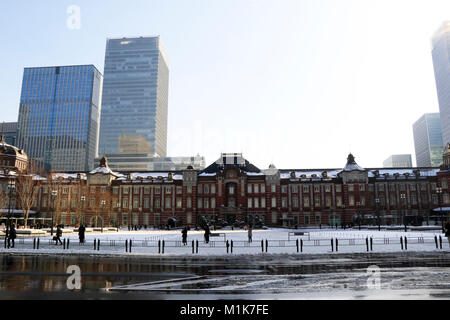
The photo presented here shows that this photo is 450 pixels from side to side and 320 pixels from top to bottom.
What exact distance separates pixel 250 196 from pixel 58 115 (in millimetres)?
134344

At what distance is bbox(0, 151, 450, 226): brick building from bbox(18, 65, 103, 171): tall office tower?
310 ft

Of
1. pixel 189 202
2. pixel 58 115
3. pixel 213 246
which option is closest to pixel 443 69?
pixel 189 202

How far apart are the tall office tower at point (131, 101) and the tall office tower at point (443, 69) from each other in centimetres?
15988

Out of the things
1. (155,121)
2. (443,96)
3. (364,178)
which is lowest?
(364,178)

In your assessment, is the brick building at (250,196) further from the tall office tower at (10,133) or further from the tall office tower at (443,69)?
the tall office tower at (10,133)

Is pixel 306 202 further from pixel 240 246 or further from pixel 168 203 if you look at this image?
pixel 240 246

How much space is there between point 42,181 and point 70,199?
7.92 metres

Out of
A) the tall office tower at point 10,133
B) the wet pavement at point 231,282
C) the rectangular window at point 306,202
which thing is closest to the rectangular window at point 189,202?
the rectangular window at point 306,202

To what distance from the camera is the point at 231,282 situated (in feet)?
36.9

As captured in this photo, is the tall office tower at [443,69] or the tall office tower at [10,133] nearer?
the tall office tower at [443,69]

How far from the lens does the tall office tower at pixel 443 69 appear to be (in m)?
163
